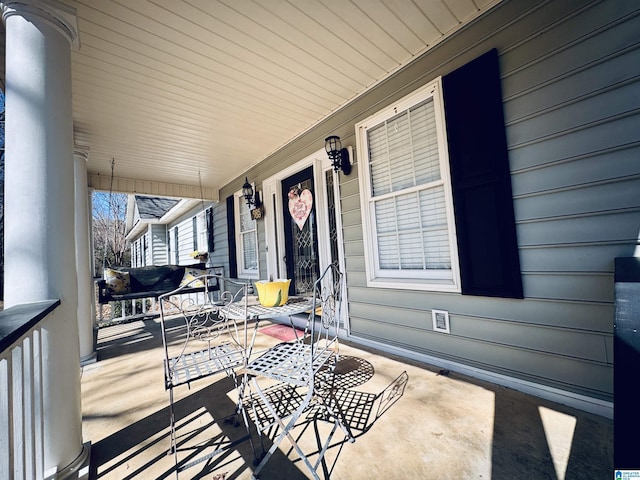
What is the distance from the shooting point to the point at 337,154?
3.12 meters

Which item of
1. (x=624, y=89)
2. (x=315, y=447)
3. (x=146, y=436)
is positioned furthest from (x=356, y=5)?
(x=146, y=436)

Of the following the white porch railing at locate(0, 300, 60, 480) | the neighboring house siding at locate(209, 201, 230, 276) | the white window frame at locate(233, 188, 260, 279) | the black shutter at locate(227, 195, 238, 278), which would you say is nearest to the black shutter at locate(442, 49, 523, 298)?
the white porch railing at locate(0, 300, 60, 480)

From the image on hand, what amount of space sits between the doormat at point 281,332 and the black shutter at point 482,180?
86.0 inches

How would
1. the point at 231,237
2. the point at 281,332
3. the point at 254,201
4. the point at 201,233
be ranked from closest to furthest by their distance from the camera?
the point at 281,332
the point at 254,201
the point at 231,237
the point at 201,233

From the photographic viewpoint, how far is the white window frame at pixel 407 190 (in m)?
2.30

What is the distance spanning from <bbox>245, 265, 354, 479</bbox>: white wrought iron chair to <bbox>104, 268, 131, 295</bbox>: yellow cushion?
12.1 feet

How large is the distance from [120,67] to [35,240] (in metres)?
1.82

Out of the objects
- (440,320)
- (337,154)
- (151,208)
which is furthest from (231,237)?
(151,208)

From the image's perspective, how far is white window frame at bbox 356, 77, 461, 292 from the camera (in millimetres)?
2301

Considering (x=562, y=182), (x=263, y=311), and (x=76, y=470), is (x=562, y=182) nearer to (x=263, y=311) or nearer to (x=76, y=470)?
(x=263, y=311)

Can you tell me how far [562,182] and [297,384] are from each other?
200 centimetres

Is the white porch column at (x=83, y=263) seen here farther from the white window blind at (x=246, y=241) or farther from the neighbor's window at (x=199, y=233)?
the neighbor's window at (x=199, y=233)

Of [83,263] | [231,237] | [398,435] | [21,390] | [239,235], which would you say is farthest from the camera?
[231,237]

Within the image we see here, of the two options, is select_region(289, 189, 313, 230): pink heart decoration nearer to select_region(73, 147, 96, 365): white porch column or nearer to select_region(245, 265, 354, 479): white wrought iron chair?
select_region(245, 265, 354, 479): white wrought iron chair
